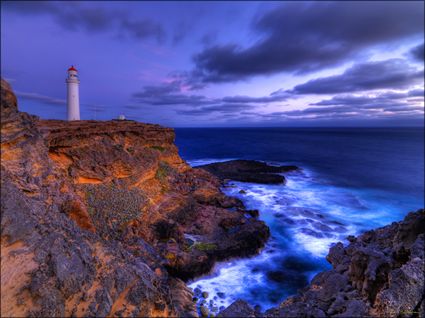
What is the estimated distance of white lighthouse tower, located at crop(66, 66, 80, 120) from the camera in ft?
64.4

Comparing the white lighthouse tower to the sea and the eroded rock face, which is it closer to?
the sea

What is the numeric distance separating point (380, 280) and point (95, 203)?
14.4m

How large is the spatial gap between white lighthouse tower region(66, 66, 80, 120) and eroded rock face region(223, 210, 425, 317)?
1907 centimetres

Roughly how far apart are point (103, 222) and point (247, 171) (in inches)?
1262

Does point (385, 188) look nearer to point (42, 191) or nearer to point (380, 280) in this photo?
point (380, 280)

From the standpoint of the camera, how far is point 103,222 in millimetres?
14297

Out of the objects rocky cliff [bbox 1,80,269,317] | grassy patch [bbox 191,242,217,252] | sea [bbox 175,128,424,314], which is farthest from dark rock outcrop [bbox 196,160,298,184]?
grassy patch [bbox 191,242,217,252]

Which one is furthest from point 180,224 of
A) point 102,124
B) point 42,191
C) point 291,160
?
point 291,160

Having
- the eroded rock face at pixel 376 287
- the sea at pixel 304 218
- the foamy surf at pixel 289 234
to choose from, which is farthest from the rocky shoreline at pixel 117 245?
the sea at pixel 304 218

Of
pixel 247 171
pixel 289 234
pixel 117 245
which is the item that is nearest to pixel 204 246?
pixel 117 245

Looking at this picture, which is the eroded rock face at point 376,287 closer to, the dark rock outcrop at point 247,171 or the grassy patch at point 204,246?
the grassy patch at point 204,246

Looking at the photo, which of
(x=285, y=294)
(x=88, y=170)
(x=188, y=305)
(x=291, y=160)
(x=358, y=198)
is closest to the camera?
(x=188, y=305)

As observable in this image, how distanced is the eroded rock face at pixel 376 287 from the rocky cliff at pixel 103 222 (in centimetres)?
483

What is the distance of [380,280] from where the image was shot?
734 centimetres
